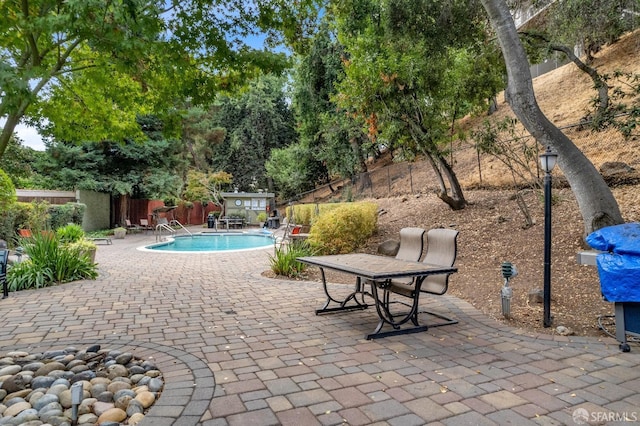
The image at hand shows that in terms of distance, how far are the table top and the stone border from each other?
5.46ft

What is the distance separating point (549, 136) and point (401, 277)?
352 centimetres

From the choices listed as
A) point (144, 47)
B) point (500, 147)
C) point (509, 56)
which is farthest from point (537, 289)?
point (144, 47)

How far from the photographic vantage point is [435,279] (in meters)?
4.58

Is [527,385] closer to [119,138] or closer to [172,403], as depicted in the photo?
[172,403]

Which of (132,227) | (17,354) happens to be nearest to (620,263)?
(17,354)

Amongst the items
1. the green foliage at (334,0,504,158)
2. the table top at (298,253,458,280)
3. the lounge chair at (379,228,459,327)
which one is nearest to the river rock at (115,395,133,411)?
the table top at (298,253,458,280)

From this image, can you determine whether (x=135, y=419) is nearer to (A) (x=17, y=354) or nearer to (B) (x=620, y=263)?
(A) (x=17, y=354)

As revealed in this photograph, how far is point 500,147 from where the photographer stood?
8.34 m

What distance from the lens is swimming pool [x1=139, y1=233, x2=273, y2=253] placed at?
14.7 m

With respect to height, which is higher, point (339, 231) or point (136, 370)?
point (339, 231)

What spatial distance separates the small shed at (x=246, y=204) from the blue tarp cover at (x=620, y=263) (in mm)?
23970

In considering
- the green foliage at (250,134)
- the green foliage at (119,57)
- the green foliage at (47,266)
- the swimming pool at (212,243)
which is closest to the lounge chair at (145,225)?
the swimming pool at (212,243)

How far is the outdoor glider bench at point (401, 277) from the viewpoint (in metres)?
3.99

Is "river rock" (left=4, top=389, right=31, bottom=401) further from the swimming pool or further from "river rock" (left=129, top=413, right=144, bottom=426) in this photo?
the swimming pool
